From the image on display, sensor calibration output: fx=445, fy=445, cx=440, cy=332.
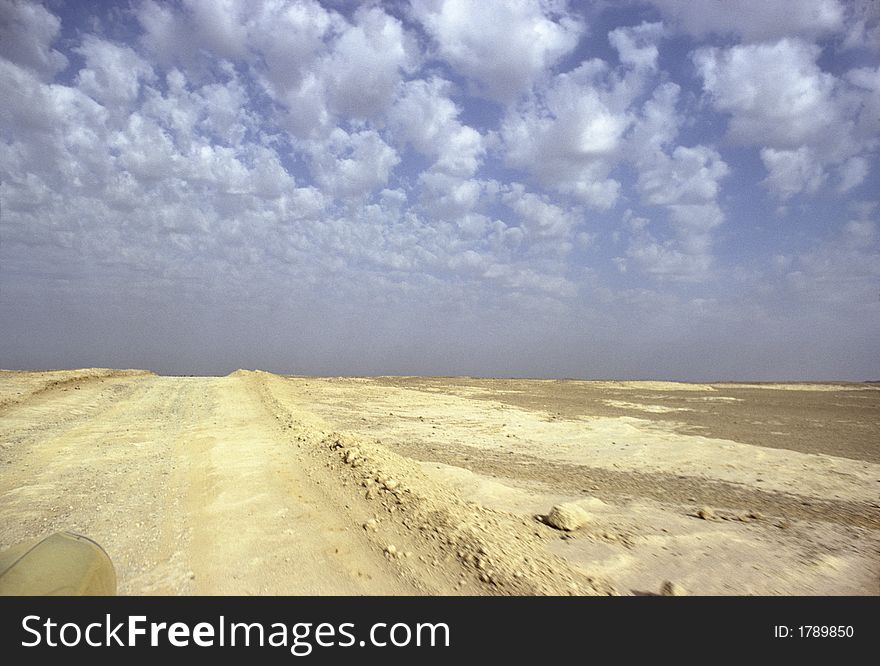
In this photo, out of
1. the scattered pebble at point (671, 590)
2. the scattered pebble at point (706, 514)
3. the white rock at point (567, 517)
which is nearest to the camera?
the scattered pebble at point (671, 590)

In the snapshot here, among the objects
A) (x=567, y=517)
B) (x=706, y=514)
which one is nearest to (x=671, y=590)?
(x=567, y=517)

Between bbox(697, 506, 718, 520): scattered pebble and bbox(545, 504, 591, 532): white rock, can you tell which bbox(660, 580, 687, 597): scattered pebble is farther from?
bbox(697, 506, 718, 520): scattered pebble

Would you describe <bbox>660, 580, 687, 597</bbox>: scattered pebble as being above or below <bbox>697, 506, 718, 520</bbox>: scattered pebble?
below

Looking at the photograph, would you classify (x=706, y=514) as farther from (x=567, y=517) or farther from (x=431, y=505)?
(x=431, y=505)

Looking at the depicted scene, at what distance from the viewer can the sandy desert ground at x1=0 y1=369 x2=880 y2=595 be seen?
4.22 meters

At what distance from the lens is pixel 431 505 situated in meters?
5.77

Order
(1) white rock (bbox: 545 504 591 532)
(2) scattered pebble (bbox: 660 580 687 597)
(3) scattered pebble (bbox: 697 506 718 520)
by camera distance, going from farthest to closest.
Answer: (3) scattered pebble (bbox: 697 506 718 520) < (1) white rock (bbox: 545 504 591 532) < (2) scattered pebble (bbox: 660 580 687 597)

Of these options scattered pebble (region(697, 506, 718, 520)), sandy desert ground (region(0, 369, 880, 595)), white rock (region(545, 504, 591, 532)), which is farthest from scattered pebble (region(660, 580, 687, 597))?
scattered pebble (region(697, 506, 718, 520))

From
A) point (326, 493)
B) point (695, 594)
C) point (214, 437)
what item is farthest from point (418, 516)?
point (214, 437)

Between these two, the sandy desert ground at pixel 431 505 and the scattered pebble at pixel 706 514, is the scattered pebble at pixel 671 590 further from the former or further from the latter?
the scattered pebble at pixel 706 514

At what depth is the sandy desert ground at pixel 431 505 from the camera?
4223 millimetres

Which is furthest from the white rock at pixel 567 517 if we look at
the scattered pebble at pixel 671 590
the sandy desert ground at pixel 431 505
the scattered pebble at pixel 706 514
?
the scattered pebble at pixel 706 514
